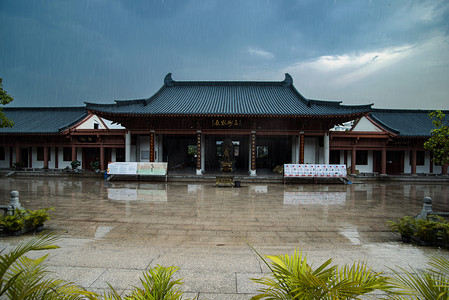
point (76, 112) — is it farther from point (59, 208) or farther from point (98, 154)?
point (59, 208)

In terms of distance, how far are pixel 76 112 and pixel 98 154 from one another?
7.38 metres

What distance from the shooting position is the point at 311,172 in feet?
51.6

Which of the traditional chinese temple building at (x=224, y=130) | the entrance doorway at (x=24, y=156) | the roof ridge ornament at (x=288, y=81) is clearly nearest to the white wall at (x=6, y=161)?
the traditional chinese temple building at (x=224, y=130)

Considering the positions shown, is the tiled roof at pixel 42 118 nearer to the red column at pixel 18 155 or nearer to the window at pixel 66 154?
the red column at pixel 18 155

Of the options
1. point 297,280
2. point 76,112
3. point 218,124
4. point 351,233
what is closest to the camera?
point 297,280

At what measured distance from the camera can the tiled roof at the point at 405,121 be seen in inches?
774

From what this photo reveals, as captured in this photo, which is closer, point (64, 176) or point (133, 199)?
point (133, 199)

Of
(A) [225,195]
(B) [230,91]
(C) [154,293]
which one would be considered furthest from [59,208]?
(B) [230,91]

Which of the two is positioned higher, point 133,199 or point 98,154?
point 98,154

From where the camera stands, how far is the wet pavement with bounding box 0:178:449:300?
3.57 m

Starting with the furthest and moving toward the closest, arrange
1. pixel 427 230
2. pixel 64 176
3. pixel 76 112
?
pixel 76 112 < pixel 64 176 < pixel 427 230

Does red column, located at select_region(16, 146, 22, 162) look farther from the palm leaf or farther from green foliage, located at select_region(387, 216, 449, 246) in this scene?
green foliage, located at select_region(387, 216, 449, 246)

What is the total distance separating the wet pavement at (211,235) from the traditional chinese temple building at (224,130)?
742 cm

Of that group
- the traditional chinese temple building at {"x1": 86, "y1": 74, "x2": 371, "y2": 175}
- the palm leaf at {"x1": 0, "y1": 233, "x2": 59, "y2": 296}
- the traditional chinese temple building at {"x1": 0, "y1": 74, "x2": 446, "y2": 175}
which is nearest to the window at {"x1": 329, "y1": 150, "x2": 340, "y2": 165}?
the traditional chinese temple building at {"x1": 0, "y1": 74, "x2": 446, "y2": 175}
